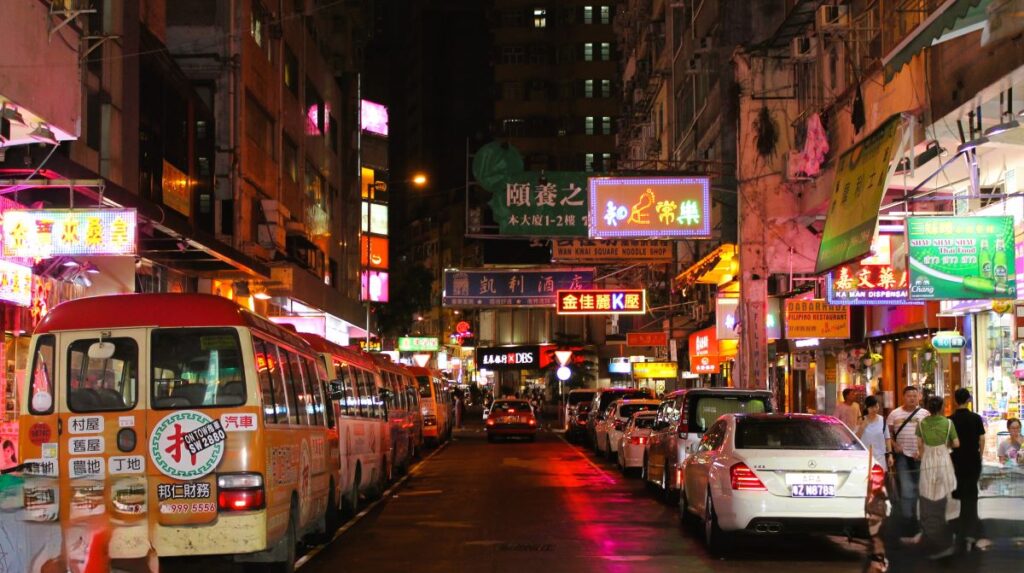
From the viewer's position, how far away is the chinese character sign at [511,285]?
138ft

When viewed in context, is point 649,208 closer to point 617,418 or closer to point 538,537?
point 617,418

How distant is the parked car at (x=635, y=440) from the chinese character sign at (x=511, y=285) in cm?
1525

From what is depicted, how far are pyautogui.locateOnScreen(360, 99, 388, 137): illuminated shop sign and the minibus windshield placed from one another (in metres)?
54.1

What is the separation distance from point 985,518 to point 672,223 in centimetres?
937

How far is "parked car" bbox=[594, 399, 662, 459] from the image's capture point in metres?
30.0

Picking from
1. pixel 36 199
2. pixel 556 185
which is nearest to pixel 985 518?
pixel 556 185

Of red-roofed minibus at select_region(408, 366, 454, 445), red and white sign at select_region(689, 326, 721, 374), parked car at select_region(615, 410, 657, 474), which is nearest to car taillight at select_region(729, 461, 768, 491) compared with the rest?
parked car at select_region(615, 410, 657, 474)

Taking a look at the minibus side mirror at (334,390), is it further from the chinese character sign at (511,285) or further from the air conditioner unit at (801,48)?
the chinese character sign at (511,285)

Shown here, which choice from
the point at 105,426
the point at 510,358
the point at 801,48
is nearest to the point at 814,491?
the point at 105,426

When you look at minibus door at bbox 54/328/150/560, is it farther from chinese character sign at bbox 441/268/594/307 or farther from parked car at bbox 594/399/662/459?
chinese character sign at bbox 441/268/594/307

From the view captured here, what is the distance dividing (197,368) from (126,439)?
873mm

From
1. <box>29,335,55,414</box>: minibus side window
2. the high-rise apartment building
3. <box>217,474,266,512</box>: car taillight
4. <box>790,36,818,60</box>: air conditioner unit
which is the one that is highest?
the high-rise apartment building

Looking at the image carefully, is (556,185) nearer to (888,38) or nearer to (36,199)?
(888,38)

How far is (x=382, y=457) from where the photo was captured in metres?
22.0
